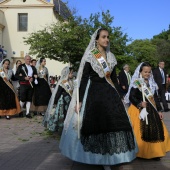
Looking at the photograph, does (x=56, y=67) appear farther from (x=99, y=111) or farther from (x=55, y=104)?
(x=99, y=111)

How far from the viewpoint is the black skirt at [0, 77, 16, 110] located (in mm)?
10328

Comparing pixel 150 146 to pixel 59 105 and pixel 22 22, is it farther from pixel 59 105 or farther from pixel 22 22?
pixel 22 22

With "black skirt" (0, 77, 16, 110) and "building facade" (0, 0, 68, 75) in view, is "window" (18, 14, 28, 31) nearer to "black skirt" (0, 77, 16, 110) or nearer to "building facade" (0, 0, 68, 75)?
"building facade" (0, 0, 68, 75)

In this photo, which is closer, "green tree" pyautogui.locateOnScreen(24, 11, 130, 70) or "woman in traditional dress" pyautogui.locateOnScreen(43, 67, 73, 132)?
"woman in traditional dress" pyautogui.locateOnScreen(43, 67, 73, 132)

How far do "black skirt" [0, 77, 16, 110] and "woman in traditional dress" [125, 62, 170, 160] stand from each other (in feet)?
17.9

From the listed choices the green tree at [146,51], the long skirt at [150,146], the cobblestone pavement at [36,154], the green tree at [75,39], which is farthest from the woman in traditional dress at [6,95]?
the green tree at [146,51]

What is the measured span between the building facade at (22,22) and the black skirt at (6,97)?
2433 centimetres

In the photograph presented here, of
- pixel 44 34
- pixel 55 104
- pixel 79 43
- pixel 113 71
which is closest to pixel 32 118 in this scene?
pixel 55 104

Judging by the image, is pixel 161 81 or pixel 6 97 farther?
pixel 161 81

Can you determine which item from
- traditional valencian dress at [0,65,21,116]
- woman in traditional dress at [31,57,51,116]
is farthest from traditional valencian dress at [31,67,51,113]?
traditional valencian dress at [0,65,21,116]

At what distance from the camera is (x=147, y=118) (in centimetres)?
538

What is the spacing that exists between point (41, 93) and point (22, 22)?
25.2 meters

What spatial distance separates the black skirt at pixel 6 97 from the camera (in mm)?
10328

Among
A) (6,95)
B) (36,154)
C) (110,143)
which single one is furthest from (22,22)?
(110,143)
